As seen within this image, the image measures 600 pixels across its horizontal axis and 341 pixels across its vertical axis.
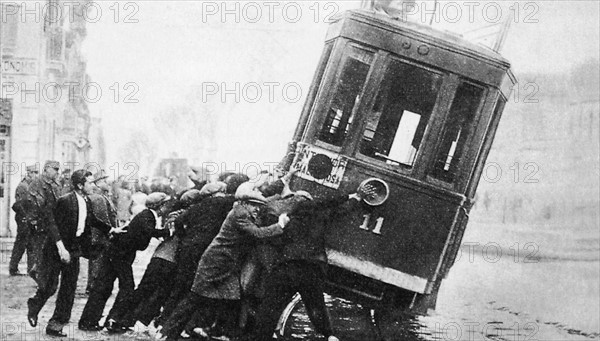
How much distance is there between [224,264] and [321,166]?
3.87ft

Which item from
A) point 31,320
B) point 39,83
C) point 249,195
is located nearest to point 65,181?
point 39,83

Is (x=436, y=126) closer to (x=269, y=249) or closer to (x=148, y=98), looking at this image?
(x=269, y=249)

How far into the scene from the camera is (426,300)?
6551mm

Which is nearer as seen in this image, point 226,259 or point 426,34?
point 226,259

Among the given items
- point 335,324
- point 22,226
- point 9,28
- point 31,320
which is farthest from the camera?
point 22,226

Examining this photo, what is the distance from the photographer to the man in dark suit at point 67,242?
6.63m

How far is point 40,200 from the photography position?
8867mm

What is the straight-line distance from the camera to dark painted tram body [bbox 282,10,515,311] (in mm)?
6367

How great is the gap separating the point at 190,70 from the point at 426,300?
11.5ft

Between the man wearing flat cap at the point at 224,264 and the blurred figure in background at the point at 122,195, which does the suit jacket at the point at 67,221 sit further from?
the blurred figure in background at the point at 122,195

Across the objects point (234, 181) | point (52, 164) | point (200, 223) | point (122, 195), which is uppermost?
point (234, 181)

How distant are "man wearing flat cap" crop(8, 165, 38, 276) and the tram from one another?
12.8ft

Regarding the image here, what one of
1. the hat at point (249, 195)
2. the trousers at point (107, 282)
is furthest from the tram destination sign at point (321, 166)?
the trousers at point (107, 282)

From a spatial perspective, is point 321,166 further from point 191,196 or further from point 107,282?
point 107,282
